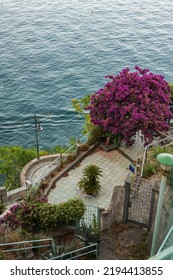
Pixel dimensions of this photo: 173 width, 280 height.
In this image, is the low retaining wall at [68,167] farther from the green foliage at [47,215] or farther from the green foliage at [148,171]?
the green foliage at [148,171]

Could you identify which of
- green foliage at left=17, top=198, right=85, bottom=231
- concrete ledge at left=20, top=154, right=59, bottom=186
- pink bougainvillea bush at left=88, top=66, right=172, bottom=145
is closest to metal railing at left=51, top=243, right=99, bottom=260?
green foliage at left=17, top=198, right=85, bottom=231

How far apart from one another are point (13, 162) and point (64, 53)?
32177 mm

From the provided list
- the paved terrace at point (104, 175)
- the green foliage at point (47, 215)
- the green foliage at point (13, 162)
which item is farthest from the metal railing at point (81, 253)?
the green foliage at point (13, 162)

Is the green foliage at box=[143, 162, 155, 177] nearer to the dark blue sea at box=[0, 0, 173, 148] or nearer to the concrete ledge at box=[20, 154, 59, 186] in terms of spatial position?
the concrete ledge at box=[20, 154, 59, 186]

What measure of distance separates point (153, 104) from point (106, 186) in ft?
18.2

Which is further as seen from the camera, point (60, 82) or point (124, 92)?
point (60, 82)

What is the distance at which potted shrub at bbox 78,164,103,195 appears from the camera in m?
20.3

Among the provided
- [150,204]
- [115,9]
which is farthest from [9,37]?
[150,204]

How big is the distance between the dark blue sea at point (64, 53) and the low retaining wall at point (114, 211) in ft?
79.3

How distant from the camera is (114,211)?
17312 millimetres

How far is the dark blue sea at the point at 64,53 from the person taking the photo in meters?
45.4

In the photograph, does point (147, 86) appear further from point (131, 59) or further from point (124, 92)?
point (131, 59)

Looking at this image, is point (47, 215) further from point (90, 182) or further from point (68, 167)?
point (68, 167)

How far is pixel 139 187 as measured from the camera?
17.8 m
